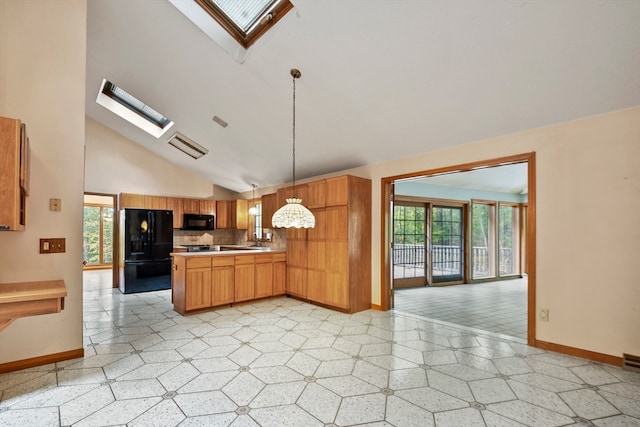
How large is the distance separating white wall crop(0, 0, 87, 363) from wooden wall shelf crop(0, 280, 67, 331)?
24.4 inches

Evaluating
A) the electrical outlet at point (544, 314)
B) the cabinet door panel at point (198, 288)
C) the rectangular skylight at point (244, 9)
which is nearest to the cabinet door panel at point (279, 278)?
the cabinet door panel at point (198, 288)

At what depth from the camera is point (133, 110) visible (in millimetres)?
5680

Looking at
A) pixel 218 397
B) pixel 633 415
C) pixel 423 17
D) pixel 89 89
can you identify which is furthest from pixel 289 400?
pixel 89 89

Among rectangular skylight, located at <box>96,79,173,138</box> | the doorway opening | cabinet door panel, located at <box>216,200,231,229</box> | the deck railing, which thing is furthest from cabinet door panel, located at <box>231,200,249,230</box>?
the doorway opening

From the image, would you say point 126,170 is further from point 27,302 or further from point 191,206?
point 27,302

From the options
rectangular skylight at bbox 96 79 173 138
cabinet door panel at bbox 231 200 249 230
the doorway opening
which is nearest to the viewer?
rectangular skylight at bbox 96 79 173 138

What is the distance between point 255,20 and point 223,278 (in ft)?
11.5

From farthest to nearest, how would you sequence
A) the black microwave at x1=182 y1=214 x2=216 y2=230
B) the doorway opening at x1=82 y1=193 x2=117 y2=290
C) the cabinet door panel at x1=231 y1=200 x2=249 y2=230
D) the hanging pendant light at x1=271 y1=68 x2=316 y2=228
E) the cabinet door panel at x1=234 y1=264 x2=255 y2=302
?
the doorway opening at x1=82 y1=193 x2=117 y2=290
the cabinet door panel at x1=231 y1=200 x2=249 y2=230
the black microwave at x1=182 y1=214 x2=216 y2=230
the cabinet door panel at x1=234 y1=264 x2=255 y2=302
the hanging pendant light at x1=271 y1=68 x2=316 y2=228

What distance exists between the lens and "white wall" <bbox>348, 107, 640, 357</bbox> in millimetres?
2727

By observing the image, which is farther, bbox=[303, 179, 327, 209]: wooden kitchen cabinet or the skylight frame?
bbox=[303, 179, 327, 209]: wooden kitchen cabinet

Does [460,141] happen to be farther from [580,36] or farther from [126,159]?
[126,159]

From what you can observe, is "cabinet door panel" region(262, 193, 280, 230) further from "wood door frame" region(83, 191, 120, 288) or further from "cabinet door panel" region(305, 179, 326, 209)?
"wood door frame" region(83, 191, 120, 288)

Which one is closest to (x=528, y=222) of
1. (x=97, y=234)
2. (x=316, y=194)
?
(x=316, y=194)

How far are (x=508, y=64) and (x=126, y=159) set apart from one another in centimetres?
713
